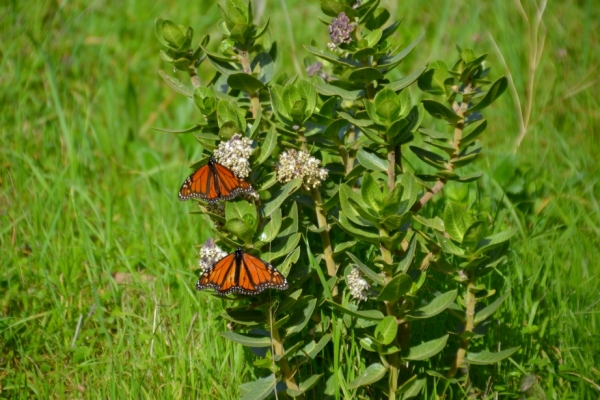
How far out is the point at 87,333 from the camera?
11.1ft

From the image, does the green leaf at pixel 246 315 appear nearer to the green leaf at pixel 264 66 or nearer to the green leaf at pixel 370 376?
the green leaf at pixel 370 376

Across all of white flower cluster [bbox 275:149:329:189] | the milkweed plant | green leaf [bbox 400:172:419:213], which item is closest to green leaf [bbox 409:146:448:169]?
the milkweed plant

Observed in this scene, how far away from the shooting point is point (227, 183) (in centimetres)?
243

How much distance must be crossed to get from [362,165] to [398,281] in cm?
51

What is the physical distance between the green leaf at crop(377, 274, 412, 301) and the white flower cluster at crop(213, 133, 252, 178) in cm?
65

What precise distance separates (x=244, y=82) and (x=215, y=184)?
0.46 meters

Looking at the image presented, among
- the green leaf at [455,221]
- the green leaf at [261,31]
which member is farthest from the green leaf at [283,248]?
the green leaf at [261,31]

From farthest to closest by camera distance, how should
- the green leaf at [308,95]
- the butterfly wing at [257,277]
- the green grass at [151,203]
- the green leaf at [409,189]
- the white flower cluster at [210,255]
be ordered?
the green grass at [151,203] → the white flower cluster at [210,255] → the green leaf at [308,95] → the green leaf at [409,189] → the butterfly wing at [257,277]

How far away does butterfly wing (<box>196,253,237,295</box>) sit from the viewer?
2.39 meters

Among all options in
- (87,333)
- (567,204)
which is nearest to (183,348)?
(87,333)

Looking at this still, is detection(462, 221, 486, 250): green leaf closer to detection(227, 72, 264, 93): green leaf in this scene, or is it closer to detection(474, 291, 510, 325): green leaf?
detection(474, 291, 510, 325): green leaf

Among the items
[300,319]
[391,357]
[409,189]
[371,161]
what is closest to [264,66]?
[371,161]

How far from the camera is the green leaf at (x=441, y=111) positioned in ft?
8.35

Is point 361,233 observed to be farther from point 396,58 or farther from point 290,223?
point 396,58
